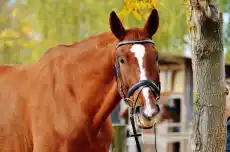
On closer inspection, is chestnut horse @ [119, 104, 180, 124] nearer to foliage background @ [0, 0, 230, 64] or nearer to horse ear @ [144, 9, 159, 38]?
foliage background @ [0, 0, 230, 64]

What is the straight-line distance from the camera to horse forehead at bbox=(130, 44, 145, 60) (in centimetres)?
473

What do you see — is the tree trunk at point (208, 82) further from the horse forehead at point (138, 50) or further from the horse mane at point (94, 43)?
the horse mane at point (94, 43)

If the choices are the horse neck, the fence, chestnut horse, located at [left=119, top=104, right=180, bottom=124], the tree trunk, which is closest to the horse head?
the horse neck

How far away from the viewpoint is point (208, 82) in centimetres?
471

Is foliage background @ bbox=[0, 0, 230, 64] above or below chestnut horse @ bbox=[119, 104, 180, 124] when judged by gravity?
above

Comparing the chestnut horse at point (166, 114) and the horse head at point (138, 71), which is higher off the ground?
the horse head at point (138, 71)

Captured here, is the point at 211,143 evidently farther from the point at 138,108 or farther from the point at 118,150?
the point at 118,150

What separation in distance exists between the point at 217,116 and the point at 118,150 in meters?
3.27

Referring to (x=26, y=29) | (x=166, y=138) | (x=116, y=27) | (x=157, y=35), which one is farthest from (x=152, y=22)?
(x=26, y=29)

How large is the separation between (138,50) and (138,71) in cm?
19

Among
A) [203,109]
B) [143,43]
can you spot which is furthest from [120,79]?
[203,109]

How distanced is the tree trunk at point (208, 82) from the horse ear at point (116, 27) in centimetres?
64

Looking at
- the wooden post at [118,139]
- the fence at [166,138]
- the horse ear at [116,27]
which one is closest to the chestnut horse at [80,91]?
the horse ear at [116,27]

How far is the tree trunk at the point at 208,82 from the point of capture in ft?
14.9
